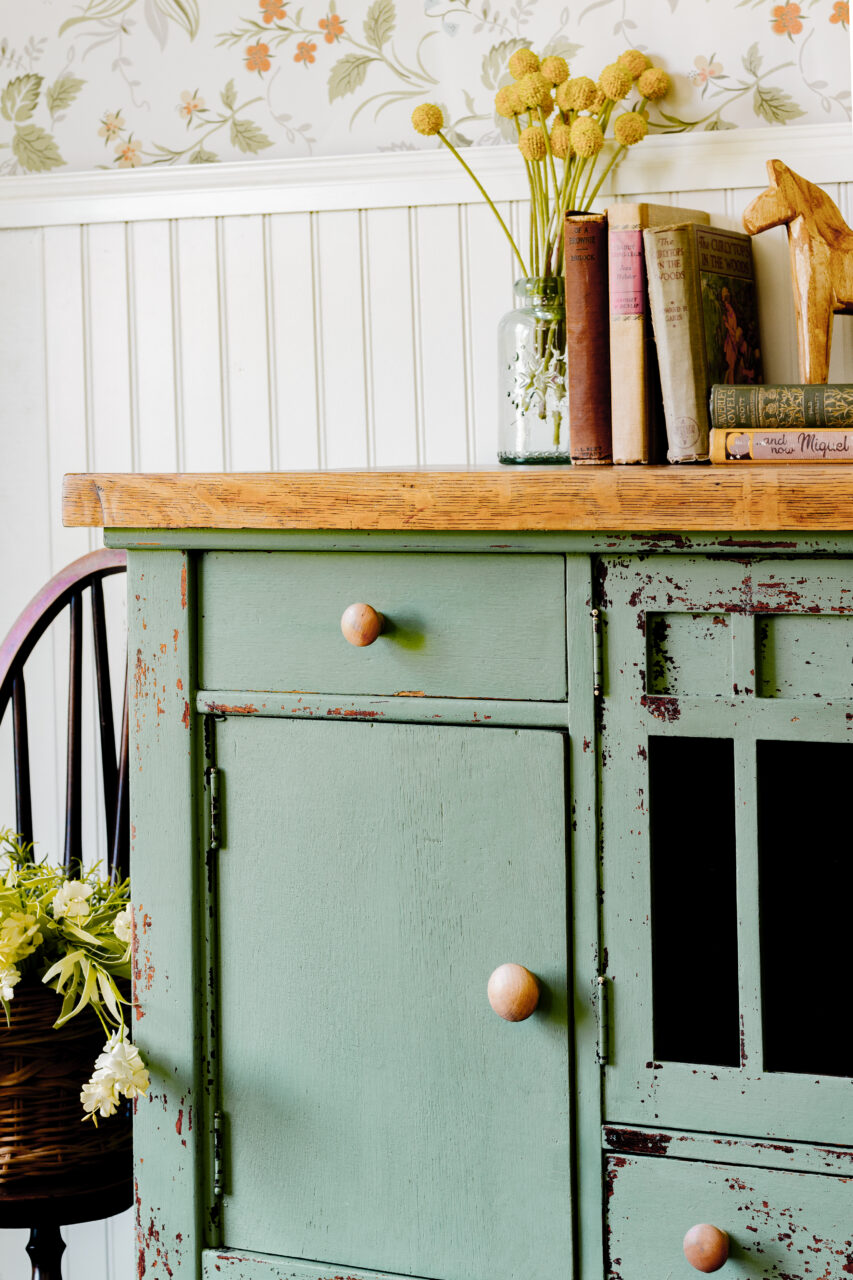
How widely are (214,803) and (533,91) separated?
901mm

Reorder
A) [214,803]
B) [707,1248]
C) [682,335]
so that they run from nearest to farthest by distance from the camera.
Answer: [707,1248] → [214,803] → [682,335]

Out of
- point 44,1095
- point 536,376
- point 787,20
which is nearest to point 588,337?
point 536,376

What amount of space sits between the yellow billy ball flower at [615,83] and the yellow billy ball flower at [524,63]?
0.29 feet

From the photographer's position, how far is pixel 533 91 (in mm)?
1362

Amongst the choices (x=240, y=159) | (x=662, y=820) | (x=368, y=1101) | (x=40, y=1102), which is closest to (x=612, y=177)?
(x=240, y=159)

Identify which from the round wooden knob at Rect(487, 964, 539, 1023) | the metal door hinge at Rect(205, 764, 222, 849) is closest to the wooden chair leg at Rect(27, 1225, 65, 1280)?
the metal door hinge at Rect(205, 764, 222, 849)

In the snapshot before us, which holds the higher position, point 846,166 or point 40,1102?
point 846,166

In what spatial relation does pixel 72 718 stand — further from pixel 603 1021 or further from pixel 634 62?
pixel 634 62

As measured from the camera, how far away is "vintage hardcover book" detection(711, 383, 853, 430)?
3.13 feet

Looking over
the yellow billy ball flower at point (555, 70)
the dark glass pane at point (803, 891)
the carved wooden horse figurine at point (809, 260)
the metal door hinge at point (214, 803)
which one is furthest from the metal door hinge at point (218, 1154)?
the yellow billy ball flower at point (555, 70)

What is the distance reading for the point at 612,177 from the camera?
1415mm

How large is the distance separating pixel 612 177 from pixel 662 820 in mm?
853

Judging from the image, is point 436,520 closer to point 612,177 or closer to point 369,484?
point 369,484

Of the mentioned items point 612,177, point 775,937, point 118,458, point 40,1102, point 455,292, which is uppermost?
point 612,177
